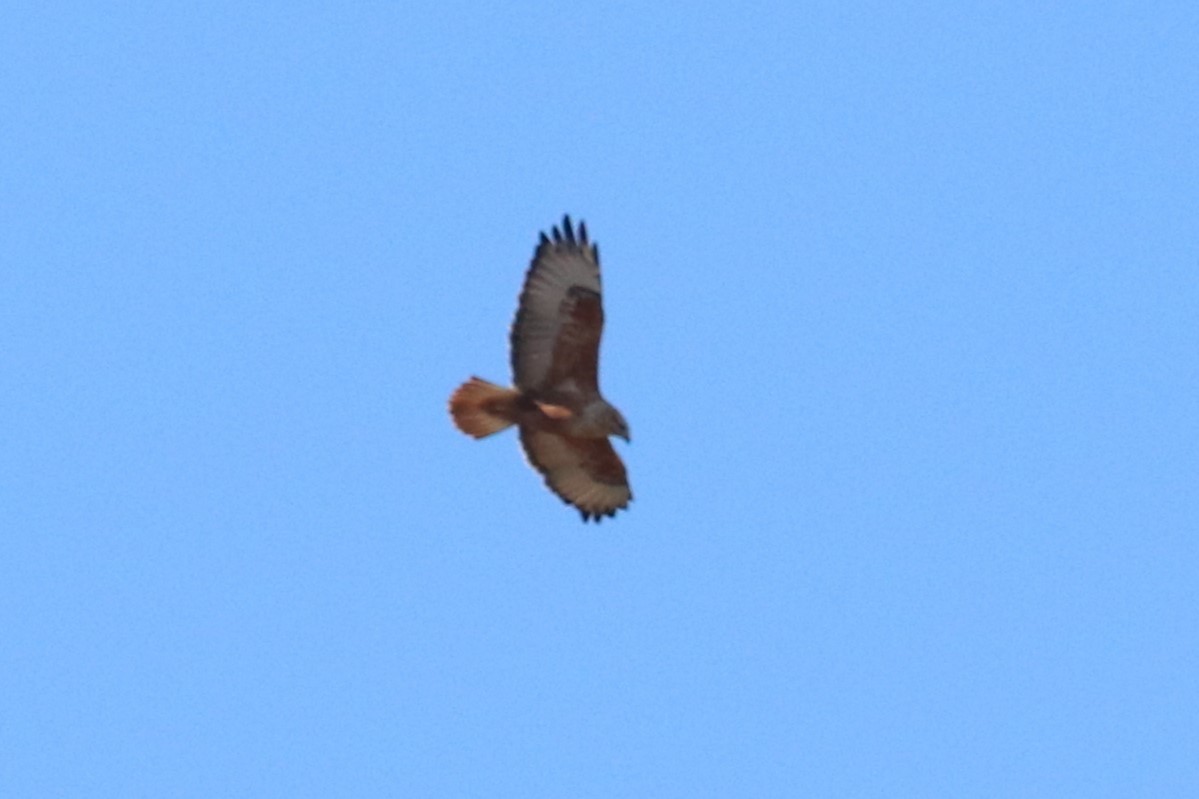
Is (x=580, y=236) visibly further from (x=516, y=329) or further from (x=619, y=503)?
(x=619, y=503)

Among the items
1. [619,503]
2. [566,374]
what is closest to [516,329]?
[566,374]

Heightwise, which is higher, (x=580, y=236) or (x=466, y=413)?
(x=580, y=236)

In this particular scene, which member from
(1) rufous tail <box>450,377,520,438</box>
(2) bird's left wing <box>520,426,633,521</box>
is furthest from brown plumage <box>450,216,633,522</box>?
(2) bird's left wing <box>520,426,633,521</box>

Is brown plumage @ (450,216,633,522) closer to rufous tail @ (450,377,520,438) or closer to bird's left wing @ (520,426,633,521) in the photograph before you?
rufous tail @ (450,377,520,438)

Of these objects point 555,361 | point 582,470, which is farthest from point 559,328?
point 582,470

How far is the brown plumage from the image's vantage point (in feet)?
59.7

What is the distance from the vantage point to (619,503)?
64.2ft

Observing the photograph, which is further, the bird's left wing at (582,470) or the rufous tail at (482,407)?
the bird's left wing at (582,470)

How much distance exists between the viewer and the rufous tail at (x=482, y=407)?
1811 cm

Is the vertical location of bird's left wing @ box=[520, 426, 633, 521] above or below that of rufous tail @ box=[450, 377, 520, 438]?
above

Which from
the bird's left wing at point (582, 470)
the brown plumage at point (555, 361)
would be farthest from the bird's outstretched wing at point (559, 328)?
the bird's left wing at point (582, 470)

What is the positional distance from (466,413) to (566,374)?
2.27 feet

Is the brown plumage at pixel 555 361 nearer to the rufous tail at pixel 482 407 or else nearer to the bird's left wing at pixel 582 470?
the rufous tail at pixel 482 407

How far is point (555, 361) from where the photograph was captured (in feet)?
60.1
